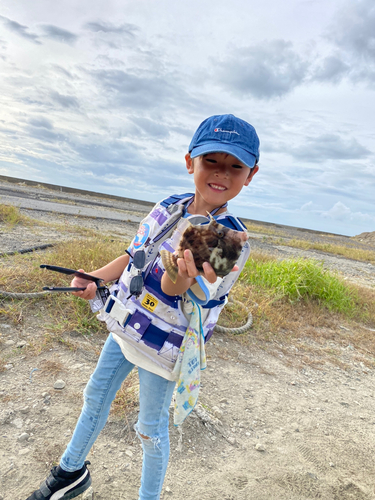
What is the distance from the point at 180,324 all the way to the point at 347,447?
2294mm

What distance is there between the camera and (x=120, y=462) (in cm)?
225

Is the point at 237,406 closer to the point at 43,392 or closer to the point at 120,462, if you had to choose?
the point at 120,462

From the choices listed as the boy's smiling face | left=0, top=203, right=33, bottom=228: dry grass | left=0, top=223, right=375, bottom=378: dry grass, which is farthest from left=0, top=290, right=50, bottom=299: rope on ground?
left=0, top=203, right=33, bottom=228: dry grass

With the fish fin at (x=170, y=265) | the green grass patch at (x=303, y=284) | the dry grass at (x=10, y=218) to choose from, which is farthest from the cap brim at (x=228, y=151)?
the dry grass at (x=10, y=218)

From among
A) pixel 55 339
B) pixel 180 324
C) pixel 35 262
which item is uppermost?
pixel 180 324

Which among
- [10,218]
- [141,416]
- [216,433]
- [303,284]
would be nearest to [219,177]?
[141,416]

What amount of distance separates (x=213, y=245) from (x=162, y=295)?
46cm

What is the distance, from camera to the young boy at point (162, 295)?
1440mm

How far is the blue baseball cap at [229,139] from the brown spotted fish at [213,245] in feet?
1.29

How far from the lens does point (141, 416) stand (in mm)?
1603

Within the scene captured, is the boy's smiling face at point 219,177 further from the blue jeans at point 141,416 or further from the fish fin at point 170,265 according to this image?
the blue jeans at point 141,416

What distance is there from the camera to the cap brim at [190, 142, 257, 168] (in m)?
1.39

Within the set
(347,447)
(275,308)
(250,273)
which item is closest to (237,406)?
(347,447)

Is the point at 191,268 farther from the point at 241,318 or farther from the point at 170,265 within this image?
the point at 241,318
